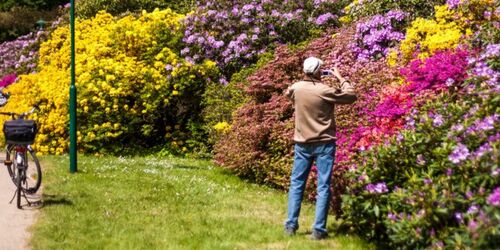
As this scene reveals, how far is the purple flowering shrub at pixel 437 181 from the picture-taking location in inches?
193

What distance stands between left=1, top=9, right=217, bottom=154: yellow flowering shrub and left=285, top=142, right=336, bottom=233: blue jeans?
7.49 meters

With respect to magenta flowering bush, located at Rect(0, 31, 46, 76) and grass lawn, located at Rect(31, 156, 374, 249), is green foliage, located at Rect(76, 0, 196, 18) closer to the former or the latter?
magenta flowering bush, located at Rect(0, 31, 46, 76)

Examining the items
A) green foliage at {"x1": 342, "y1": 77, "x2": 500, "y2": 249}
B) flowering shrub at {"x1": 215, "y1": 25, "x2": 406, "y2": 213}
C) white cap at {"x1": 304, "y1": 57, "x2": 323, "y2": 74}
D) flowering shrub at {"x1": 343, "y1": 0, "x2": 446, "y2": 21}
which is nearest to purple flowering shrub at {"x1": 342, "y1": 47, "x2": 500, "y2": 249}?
green foliage at {"x1": 342, "y1": 77, "x2": 500, "y2": 249}

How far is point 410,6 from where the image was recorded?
10953 mm

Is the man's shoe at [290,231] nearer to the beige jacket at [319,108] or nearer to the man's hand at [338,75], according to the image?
the beige jacket at [319,108]

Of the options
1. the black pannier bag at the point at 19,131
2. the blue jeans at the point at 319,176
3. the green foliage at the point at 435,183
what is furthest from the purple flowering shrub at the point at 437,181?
the black pannier bag at the point at 19,131

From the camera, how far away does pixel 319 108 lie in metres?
6.21

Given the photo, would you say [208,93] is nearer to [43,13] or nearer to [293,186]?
[293,186]

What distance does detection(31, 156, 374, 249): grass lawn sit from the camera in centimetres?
636

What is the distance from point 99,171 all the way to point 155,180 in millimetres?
1336

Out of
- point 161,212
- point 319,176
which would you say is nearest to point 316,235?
point 319,176

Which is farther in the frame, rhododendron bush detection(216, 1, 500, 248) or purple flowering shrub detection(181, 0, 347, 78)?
purple flowering shrub detection(181, 0, 347, 78)

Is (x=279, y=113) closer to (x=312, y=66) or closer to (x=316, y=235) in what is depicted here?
(x=312, y=66)

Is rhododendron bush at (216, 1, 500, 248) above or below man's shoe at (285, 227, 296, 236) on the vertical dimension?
above
